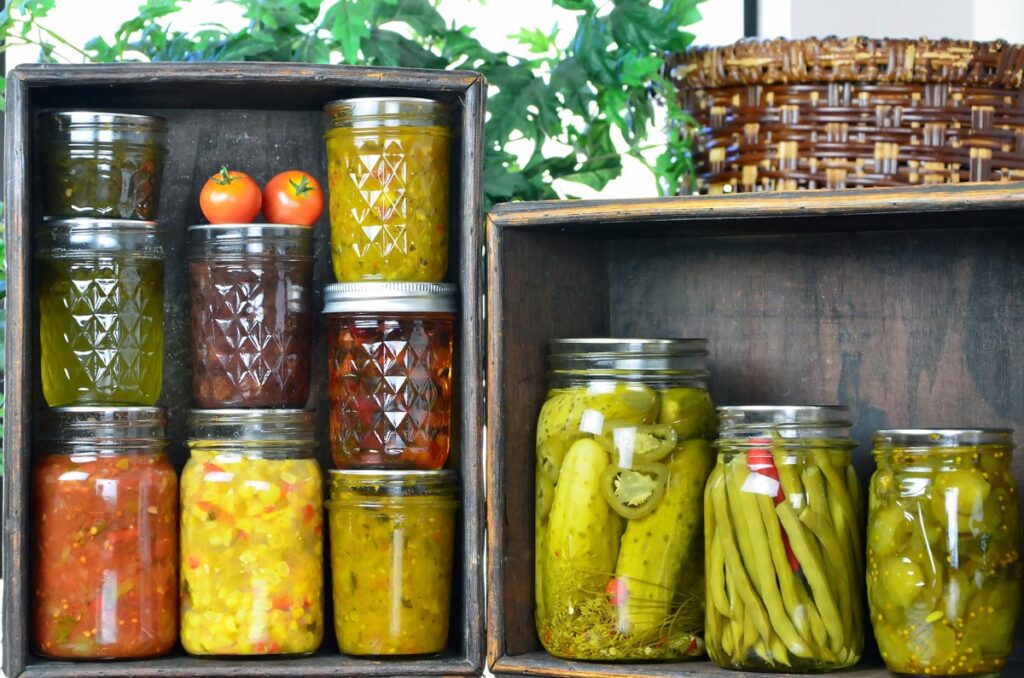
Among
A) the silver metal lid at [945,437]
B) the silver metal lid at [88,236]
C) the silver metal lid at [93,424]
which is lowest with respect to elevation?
the silver metal lid at [945,437]

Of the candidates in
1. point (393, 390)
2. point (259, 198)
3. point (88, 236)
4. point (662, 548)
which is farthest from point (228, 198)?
point (662, 548)

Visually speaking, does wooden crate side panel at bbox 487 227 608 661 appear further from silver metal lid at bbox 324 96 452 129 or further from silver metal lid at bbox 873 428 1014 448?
silver metal lid at bbox 873 428 1014 448

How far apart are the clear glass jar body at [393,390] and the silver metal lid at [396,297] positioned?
0.04 feet

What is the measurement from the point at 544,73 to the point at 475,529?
0.59 meters

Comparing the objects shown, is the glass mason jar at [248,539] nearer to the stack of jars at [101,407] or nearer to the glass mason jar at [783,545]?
the stack of jars at [101,407]

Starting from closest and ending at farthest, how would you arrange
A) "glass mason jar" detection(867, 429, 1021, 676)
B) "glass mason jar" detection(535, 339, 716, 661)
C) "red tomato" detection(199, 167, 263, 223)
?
"glass mason jar" detection(867, 429, 1021, 676) < "glass mason jar" detection(535, 339, 716, 661) < "red tomato" detection(199, 167, 263, 223)

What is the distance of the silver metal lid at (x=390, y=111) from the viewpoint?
1.14 metres

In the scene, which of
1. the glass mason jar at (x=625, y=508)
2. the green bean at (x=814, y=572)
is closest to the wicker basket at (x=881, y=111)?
the glass mason jar at (x=625, y=508)

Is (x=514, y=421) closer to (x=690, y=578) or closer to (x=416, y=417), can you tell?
(x=416, y=417)

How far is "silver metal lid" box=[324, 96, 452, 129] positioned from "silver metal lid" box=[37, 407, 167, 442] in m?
0.32

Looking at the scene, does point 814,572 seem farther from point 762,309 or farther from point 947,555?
point 762,309

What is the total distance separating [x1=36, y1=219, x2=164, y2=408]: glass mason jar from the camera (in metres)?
1.13

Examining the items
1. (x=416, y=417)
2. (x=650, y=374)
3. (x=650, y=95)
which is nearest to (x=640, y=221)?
(x=650, y=374)

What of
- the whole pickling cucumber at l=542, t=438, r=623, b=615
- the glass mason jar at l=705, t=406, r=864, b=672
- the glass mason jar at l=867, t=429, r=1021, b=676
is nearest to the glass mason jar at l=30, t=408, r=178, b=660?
the whole pickling cucumber at l=542, t=438, r=623, b=615
